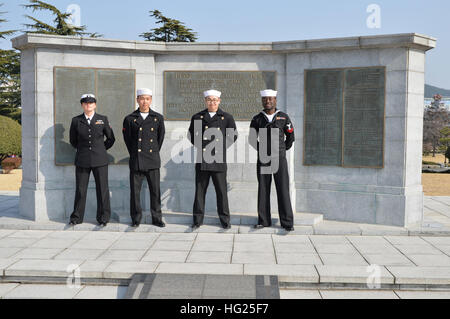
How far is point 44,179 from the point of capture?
7.97m

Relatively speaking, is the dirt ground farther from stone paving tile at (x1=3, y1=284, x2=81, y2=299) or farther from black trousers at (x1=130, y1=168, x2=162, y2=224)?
stone paving tile at (x1=3, y1=284, x2=81, y2=299)

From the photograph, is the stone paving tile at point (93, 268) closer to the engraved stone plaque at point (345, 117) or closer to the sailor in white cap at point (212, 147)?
the sailor in white cap at point (212, 147)

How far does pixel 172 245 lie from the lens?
253 inches

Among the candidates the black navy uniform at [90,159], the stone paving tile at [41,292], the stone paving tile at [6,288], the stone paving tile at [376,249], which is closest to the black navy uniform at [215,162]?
the black navy uniform at [90,159]

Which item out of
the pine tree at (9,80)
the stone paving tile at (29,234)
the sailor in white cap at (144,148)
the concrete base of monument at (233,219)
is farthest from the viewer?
the pine tree at (9,80)

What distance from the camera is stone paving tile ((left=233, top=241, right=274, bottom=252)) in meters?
6.19

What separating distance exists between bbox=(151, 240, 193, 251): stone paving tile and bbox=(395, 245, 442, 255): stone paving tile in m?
2.98

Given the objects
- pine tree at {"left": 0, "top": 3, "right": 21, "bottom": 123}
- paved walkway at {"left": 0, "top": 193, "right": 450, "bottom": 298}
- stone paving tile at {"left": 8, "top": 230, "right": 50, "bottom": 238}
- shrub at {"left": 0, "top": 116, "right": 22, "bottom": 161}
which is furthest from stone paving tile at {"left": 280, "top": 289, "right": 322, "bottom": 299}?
pine tree at {"left": 0, "top": 3, "right": 21, "bottom": 123}

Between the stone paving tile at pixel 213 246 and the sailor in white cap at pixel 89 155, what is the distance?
1880mm

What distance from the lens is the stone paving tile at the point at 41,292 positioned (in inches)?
182

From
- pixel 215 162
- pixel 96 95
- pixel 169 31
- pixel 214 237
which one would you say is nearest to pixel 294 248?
pixel 214 237

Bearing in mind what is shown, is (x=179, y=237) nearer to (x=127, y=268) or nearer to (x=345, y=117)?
(x=127, y=268)
